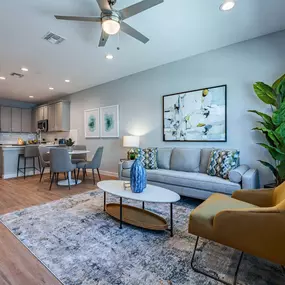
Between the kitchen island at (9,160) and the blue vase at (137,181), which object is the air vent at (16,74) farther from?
the blue vase at (137,181)

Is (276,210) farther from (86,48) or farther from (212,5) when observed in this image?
(86,48)

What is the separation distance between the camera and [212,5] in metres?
2.21

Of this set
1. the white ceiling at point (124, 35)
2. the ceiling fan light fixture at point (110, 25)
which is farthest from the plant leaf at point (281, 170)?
the ceiling fan light fixture at point (110, 25)

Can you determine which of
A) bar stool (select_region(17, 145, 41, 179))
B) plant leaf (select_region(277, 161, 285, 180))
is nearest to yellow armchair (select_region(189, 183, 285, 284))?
plant leaf (select_region(277, 161, 285, 180))

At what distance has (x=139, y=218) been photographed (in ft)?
7.49

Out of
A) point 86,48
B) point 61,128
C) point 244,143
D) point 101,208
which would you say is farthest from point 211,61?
point 61,128

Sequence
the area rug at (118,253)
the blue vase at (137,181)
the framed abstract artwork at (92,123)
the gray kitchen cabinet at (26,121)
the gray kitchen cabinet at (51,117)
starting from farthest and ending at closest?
1. the gray kitchen cabinet at (26,121)
2. the gray kitchen cabinet at (51,117)
3. the framed abstract artwork at (92,123)
4. the blue vase at (137,181)
5. the area rug at (118,253)

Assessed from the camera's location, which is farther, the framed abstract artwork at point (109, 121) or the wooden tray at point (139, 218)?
the framed abstract artwork at point (109, 121)

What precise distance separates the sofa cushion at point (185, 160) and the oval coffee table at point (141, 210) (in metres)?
1.30

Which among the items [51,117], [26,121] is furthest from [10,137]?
[51,117]

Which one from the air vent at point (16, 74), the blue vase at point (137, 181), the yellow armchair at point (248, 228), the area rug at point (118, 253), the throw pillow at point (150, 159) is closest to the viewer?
the yellow armchair at point (248, 228)

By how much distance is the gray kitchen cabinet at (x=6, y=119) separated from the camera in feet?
23.5

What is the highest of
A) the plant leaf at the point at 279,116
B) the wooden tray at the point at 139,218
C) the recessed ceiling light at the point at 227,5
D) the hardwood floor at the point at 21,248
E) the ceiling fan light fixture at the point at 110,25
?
the recessed ceiling light at the point at 227,5

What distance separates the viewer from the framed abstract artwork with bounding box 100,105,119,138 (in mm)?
5094
